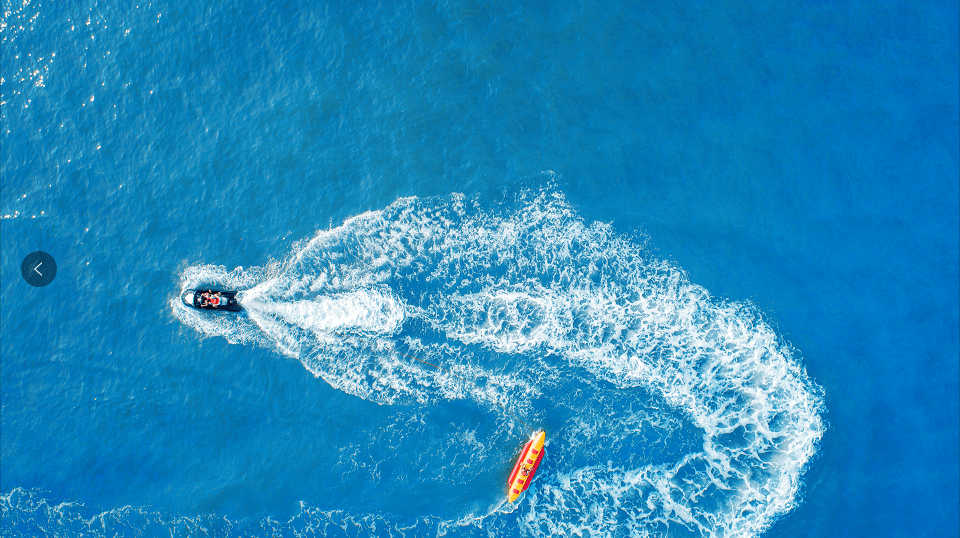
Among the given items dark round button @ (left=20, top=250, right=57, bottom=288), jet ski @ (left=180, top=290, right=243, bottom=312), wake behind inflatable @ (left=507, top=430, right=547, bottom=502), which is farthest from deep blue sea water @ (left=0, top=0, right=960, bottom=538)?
wake behind inflatable @ (left=507, top=430, right=547, bottom=502)

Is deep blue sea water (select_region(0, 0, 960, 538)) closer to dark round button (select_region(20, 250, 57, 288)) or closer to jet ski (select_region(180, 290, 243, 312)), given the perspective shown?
dark round button (select_region(20, 250, 57, 288))

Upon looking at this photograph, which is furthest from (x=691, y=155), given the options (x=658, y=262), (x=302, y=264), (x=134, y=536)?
(x=134, y=536)

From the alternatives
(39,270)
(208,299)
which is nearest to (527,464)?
(208,299)

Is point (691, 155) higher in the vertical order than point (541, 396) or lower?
higher

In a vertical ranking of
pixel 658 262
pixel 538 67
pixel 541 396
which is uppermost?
pixel 538 67

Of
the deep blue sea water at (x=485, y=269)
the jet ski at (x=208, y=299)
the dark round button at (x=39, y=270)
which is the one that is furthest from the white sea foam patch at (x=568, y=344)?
the dark round button at (x=39, y=270)

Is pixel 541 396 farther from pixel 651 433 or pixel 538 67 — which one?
pixel 538 67
